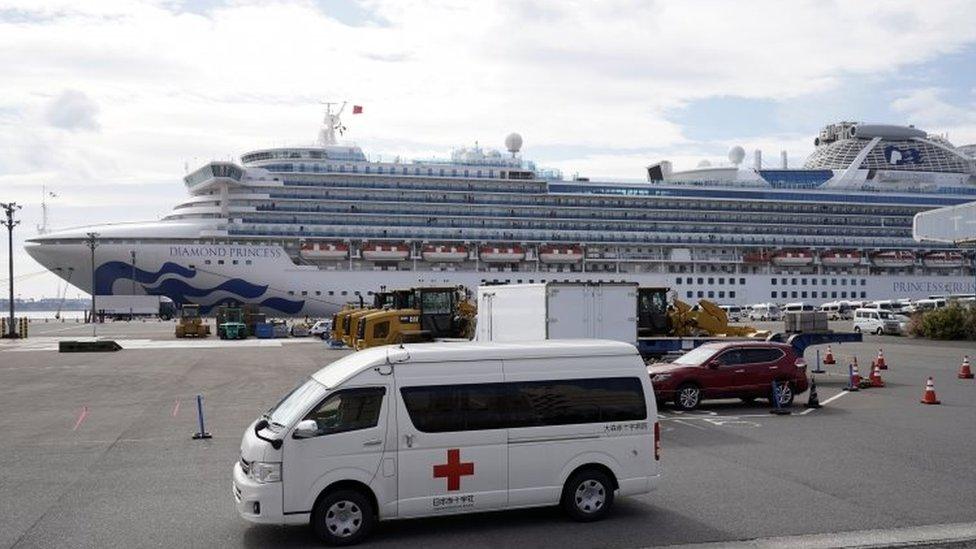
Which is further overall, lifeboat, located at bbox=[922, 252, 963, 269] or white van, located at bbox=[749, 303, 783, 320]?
lifeboat, located at bbox=[922, 252, 963, 269]

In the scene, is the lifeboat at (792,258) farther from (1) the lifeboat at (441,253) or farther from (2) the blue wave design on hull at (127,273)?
(2) the blue wave design on hull at (127,273)

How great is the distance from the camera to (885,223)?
8612cm

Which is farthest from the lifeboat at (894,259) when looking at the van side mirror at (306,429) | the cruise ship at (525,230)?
the van side mirror at (306,429)

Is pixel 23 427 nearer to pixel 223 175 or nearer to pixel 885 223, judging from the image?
pixel 223 175

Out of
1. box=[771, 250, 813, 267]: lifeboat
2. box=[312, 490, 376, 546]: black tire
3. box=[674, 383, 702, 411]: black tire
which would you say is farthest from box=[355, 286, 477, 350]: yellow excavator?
box=[771, 250, 813, 267]: lifeboat

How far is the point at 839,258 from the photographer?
83062 mm

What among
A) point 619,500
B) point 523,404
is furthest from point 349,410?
point 619,500

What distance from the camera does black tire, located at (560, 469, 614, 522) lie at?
8.91 meters

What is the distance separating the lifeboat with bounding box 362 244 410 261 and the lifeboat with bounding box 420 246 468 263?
6.52 ft

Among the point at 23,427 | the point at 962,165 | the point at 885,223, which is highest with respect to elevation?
the point at 962,165

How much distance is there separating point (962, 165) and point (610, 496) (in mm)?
98007

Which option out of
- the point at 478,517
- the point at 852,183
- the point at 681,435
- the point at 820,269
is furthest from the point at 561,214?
the point at 478,517

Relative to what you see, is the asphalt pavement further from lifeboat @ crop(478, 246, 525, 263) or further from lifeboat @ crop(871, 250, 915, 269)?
lifeboat @ crop(871, 250, 915, 269)

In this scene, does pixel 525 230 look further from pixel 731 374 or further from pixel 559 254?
pixel 731 374
